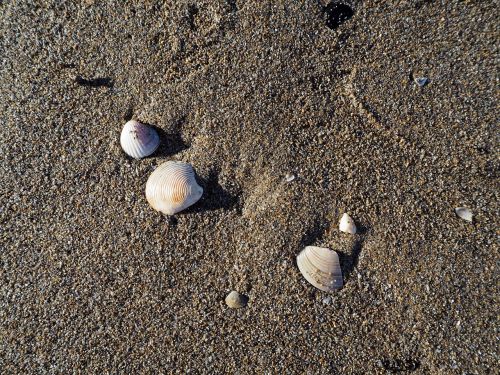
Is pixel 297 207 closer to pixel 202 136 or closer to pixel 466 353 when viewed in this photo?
pixel 202 136

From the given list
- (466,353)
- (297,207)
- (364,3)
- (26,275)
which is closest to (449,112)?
(364,3)

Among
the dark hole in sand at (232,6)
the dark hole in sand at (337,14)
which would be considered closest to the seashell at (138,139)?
the dark hole in sand at (232,6)

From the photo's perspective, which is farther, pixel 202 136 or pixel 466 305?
pixel 202 136

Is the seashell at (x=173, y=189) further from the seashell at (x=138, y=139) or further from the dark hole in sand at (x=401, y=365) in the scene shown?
the dark hole in sand at (x=401, y=365)

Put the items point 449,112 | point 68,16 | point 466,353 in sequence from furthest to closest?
point 68,16 < point 449,112 < point 466,353

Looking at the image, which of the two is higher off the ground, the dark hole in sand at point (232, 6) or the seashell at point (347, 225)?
the dark hole in sand at point (232, 6)

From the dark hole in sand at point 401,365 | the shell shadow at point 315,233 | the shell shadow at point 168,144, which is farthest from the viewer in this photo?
the shell shadow at point 168,144
